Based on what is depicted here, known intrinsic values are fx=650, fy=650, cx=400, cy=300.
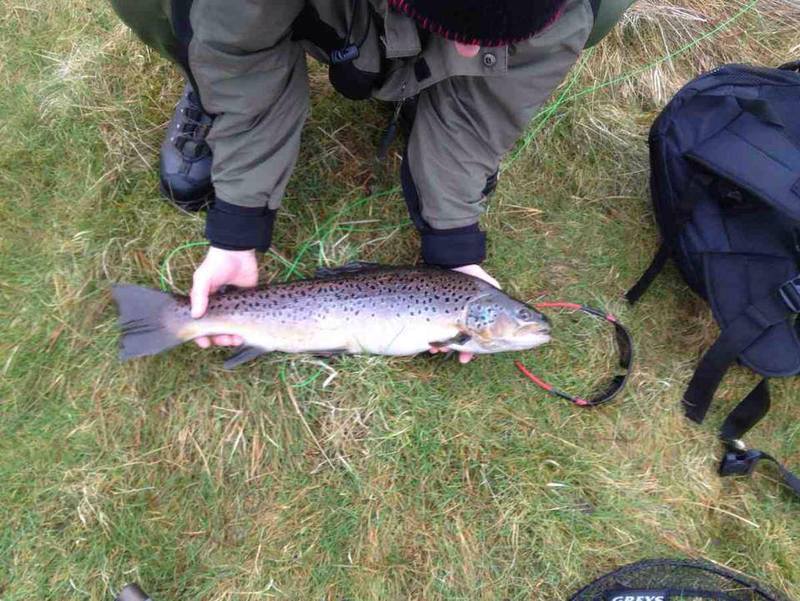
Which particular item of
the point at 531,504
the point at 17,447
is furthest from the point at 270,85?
the point at 531,504

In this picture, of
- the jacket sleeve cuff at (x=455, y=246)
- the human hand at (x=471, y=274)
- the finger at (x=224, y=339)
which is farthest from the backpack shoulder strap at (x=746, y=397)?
the finger at (x=224, y=339)

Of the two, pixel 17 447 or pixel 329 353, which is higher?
pixel 329 353

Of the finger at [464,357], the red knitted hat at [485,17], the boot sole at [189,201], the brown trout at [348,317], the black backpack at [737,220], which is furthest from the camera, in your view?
the boot sole at [189,201]

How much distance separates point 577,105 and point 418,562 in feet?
7.60

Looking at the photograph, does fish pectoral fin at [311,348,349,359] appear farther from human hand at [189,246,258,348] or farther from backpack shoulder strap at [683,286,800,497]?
backpack shoulder strap at [683,286,800,497]

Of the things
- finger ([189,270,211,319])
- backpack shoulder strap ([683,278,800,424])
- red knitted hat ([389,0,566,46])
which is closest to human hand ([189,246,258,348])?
finger ([189,270,211,319])

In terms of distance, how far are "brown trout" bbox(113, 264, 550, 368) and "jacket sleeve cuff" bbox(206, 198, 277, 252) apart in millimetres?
208

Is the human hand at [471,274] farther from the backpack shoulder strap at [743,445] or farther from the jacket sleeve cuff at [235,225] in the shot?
the backpack shoulder strap at [743,445]

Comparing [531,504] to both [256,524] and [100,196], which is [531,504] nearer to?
[256,524]

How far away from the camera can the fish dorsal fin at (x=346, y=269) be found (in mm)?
2680

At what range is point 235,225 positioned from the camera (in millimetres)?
2400

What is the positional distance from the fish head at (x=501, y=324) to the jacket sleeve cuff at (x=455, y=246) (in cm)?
17

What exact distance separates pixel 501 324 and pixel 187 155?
4.92 feet

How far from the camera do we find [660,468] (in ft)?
9.29
